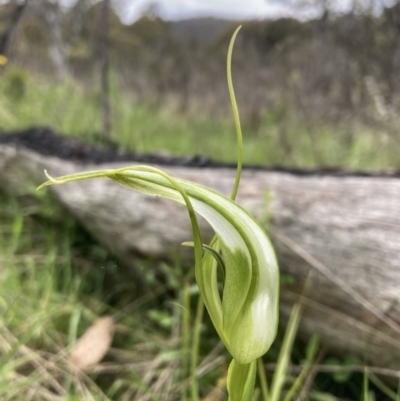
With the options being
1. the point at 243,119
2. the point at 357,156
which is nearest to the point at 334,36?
the point at 357,156

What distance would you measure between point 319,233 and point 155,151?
0.86 metres

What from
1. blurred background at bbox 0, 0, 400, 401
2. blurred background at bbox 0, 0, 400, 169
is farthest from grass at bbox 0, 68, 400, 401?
blurred background at bbox 0, 0, 400, 169

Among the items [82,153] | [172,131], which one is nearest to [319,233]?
[82,153]

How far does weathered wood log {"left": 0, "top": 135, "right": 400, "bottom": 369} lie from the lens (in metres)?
0.73

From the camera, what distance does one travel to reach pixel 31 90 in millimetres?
2535

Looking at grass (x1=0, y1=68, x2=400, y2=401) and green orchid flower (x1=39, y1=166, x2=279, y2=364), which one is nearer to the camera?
green orchid flower (x1=39, y1=166, x2=279, y2=364)

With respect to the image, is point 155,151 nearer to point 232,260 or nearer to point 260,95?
point 232,260

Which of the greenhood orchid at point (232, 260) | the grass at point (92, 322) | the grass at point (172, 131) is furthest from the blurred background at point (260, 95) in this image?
the greenhood orchid at point (232, 260)

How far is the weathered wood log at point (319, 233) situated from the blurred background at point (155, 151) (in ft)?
0.16

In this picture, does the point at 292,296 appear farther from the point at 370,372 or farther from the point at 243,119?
the point at 243,119

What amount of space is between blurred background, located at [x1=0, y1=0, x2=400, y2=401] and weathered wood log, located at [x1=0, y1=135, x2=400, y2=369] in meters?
0.05

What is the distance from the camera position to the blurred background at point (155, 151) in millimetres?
784

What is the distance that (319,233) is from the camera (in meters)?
0.82

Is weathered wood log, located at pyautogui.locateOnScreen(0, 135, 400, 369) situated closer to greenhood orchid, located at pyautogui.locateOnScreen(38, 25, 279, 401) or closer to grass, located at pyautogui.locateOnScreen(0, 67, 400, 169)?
greenhood orchid, located at pyautogui.locateOnScreen(38, 25, 279, 401)
